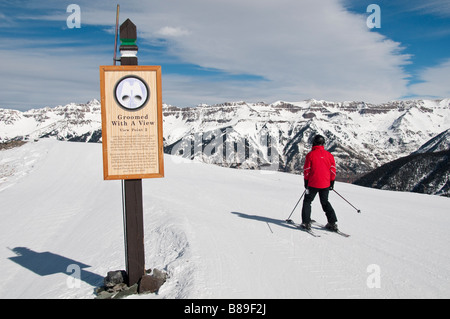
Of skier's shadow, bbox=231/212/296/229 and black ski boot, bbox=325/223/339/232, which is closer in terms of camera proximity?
black ski boot, bbox=325/223/339/232

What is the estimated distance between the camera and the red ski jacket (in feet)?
27.6

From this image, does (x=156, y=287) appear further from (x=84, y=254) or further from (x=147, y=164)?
(x=84, y=254)

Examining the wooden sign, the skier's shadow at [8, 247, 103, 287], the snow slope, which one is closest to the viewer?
the wooden sign

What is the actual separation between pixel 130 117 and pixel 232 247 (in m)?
3.64

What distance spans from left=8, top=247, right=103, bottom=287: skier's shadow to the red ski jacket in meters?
5.47

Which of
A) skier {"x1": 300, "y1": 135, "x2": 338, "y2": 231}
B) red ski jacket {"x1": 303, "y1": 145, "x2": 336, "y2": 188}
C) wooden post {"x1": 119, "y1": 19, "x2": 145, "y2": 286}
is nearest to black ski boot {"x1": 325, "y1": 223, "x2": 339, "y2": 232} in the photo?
skier {"x1": 300, "y1": 135, "x2": 338, "y2": 231}

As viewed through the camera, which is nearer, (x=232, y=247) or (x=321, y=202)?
(x=232, y=247)

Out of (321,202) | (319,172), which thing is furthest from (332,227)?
(319,172)

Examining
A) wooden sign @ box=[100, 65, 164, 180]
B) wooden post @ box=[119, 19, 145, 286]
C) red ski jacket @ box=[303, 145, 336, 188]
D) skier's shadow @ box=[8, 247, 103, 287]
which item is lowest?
skier's shadow @ box=[8, 247, 103, 287]

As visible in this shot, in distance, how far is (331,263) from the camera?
6.59m

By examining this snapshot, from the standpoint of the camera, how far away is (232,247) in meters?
7.36

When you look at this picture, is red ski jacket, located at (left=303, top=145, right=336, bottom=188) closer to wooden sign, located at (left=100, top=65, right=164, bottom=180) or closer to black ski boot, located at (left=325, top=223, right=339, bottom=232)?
black ski boot, located at (left=325, top=223, right=339, bottom=232)

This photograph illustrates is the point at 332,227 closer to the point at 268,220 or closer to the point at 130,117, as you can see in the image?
the point at 268,220

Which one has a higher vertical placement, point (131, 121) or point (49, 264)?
point (131, 121)
